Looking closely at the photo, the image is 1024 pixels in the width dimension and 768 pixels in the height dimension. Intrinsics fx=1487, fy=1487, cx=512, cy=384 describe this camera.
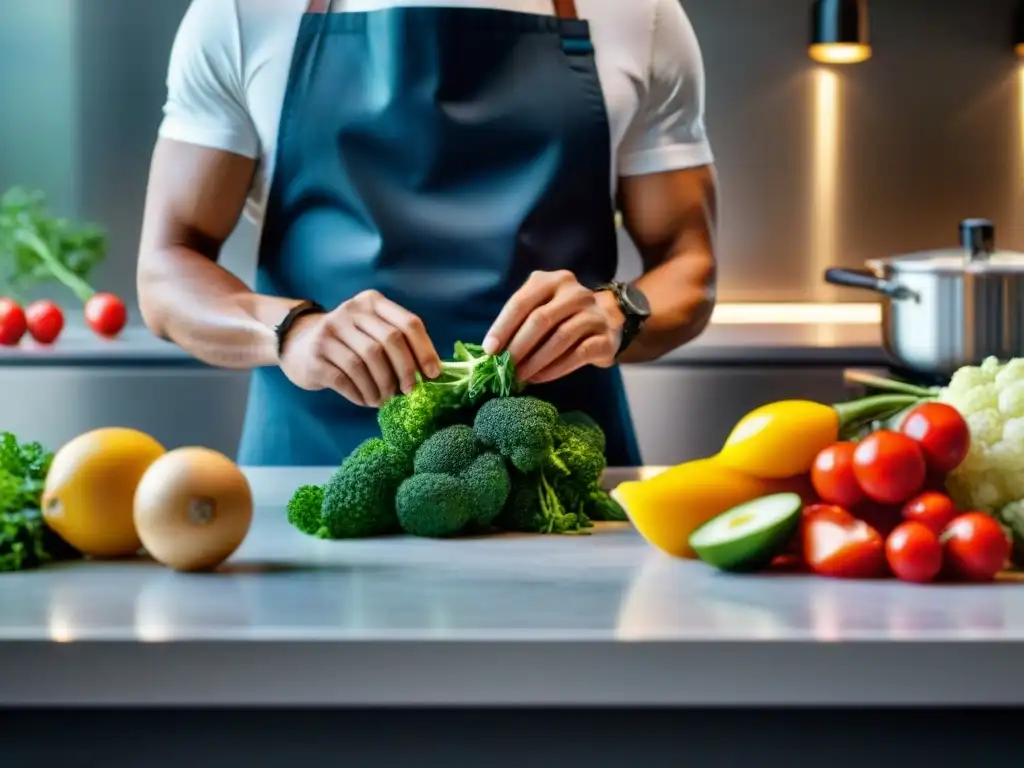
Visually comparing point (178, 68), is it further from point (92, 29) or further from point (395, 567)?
point (92, 29)

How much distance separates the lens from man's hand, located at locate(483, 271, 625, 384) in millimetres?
1485

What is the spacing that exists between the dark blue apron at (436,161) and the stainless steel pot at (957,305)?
1.95 feet

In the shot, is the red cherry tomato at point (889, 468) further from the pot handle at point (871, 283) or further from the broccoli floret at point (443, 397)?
the pot handle at point (871, 283)

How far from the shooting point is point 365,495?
1.34 meters

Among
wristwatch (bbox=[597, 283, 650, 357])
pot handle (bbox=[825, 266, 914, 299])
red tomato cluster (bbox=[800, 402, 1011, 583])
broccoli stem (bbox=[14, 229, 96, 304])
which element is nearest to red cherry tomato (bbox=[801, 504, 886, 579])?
red tomato cluster (bbox=[800, 402, 1011, 583])

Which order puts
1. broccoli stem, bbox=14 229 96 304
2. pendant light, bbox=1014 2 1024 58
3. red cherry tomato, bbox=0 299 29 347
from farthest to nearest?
pendant light, bbox=1014 2 1024 58
broccoli stem, bbox=14 229 96 304
red cherry tomato, bbox=0 299 29 347

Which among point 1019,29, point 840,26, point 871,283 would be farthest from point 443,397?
point 1019,29

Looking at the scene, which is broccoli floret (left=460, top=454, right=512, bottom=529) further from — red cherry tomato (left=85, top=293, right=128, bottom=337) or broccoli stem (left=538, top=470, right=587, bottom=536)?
red cherry tomato (left=85, top=293, right=128, bottom=337)

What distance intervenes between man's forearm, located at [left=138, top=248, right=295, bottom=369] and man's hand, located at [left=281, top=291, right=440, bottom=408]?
23 cm

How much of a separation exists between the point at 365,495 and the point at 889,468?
1.52ft

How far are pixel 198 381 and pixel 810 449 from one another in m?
2.02

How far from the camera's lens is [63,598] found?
3.59 feet

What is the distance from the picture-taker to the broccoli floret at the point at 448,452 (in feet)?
4.45

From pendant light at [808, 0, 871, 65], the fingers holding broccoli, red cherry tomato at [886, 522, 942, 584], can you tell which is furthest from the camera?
pendant light at [808, 0, 871, 65]
